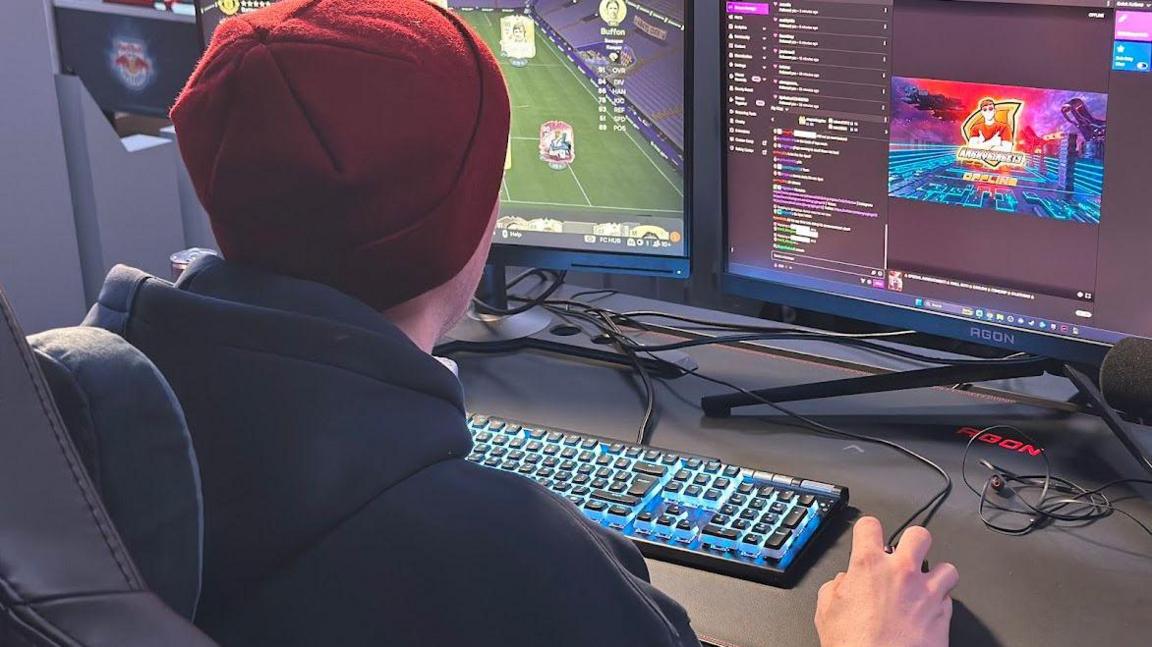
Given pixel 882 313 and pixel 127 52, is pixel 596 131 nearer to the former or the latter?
pixel 882 313

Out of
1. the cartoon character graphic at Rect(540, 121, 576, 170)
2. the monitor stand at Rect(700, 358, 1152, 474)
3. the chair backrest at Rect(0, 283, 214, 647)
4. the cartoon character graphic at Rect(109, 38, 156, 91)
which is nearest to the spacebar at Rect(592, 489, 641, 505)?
the monitor stand at Rect(700, 358, 1152, 474)

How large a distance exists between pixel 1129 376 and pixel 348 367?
73 centimetres

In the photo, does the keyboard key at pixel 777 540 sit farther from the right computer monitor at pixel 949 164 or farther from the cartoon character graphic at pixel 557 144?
the cartoon character graphic at pixel 557 144

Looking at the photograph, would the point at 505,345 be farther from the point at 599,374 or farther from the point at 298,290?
the point at 298,290

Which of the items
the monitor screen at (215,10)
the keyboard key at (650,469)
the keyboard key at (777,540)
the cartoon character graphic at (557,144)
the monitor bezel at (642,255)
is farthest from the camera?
the monitor screen at (215,10)

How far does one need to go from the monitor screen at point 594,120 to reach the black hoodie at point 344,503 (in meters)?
0.74

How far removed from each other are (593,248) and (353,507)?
858mm

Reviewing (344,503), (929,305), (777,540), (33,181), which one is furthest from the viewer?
(33,181)

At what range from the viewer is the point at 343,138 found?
0.74 m

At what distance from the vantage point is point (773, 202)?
1.37 m

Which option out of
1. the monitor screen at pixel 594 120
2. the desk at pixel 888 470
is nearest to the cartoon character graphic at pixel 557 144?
the monitor screen at pixel 594 120

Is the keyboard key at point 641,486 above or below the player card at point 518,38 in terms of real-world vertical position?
below

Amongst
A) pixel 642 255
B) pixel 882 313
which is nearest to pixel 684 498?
pixel 882 313

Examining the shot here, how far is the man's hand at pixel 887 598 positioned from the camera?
0.91 meters
